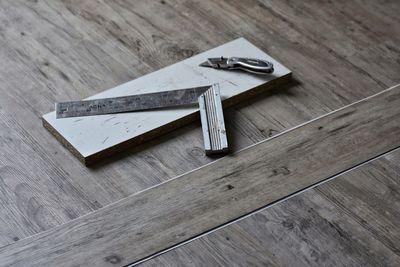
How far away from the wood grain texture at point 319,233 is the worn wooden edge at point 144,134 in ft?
1.44

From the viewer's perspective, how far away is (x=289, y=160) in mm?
2318

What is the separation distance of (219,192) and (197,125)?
1.10 feet

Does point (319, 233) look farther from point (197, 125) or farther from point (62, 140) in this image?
point (62, 140)

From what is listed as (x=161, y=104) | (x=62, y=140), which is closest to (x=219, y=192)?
(x=161, y=104)

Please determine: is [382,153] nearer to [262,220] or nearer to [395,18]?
[262,220]

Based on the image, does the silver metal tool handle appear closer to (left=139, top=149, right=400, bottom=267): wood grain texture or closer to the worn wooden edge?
the worn wooden edge

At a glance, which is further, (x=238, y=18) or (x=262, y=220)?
(x=238, y=18)

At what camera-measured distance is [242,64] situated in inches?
102

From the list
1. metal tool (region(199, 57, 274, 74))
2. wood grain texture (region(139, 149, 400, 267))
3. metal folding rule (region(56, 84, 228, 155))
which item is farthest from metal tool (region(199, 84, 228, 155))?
wood grain texture (region(139, 149, 400, 267))

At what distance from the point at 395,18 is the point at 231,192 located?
3.93 ft

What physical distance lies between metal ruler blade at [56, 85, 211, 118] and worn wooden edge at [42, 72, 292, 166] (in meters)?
0.06

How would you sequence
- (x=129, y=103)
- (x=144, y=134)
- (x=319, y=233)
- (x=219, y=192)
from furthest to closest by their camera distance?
(x=129, y=103)
(x=144, y=134)
(x=219, y=192)
(x=319, y=233)

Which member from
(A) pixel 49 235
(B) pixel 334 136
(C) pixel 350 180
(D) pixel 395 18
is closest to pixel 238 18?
(D) pixel 395 18

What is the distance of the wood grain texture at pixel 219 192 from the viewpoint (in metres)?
2.05
